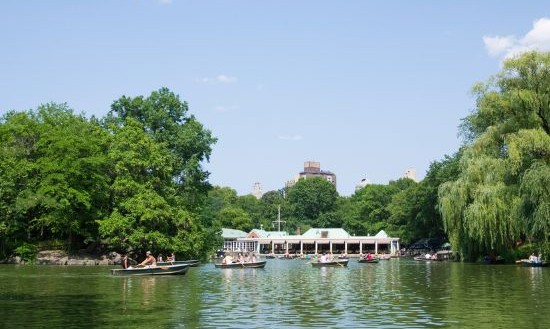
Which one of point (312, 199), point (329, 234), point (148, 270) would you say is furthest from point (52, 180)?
point (312, 199)

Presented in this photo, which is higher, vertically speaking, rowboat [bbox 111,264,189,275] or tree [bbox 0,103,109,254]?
tree [bbox 0,103,109,254]

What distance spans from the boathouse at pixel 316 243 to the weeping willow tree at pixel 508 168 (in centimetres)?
6221

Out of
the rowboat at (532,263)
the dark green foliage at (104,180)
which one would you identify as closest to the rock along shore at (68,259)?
the dark green foliage at (104,180)

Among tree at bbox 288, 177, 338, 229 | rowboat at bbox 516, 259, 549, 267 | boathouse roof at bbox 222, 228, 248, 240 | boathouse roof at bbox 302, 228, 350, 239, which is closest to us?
rowboat at bbox 516, 259, 549, 267

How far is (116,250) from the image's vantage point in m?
62.6

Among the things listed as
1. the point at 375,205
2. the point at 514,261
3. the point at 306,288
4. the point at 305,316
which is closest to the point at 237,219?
the point at 375,205

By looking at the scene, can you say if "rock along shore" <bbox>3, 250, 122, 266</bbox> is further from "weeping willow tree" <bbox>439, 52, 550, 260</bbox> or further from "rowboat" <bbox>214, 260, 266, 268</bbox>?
"weeping willow tree" <bbox>439, 52, 550, 260</bbox>

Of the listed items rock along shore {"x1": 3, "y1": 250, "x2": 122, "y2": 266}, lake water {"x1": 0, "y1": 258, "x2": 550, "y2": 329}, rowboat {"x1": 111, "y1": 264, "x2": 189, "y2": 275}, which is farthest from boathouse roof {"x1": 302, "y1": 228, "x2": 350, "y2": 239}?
lake water {"x1": 0, "y1": 258, "x2": 550, "y2": 329}

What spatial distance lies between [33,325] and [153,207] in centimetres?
4313

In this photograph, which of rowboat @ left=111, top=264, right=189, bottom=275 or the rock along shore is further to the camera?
the rock along shore

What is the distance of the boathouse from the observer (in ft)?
387

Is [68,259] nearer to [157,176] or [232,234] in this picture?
[157,176]

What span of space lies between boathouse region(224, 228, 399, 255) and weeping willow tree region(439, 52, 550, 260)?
62213 mm

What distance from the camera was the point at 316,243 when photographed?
12194cm
